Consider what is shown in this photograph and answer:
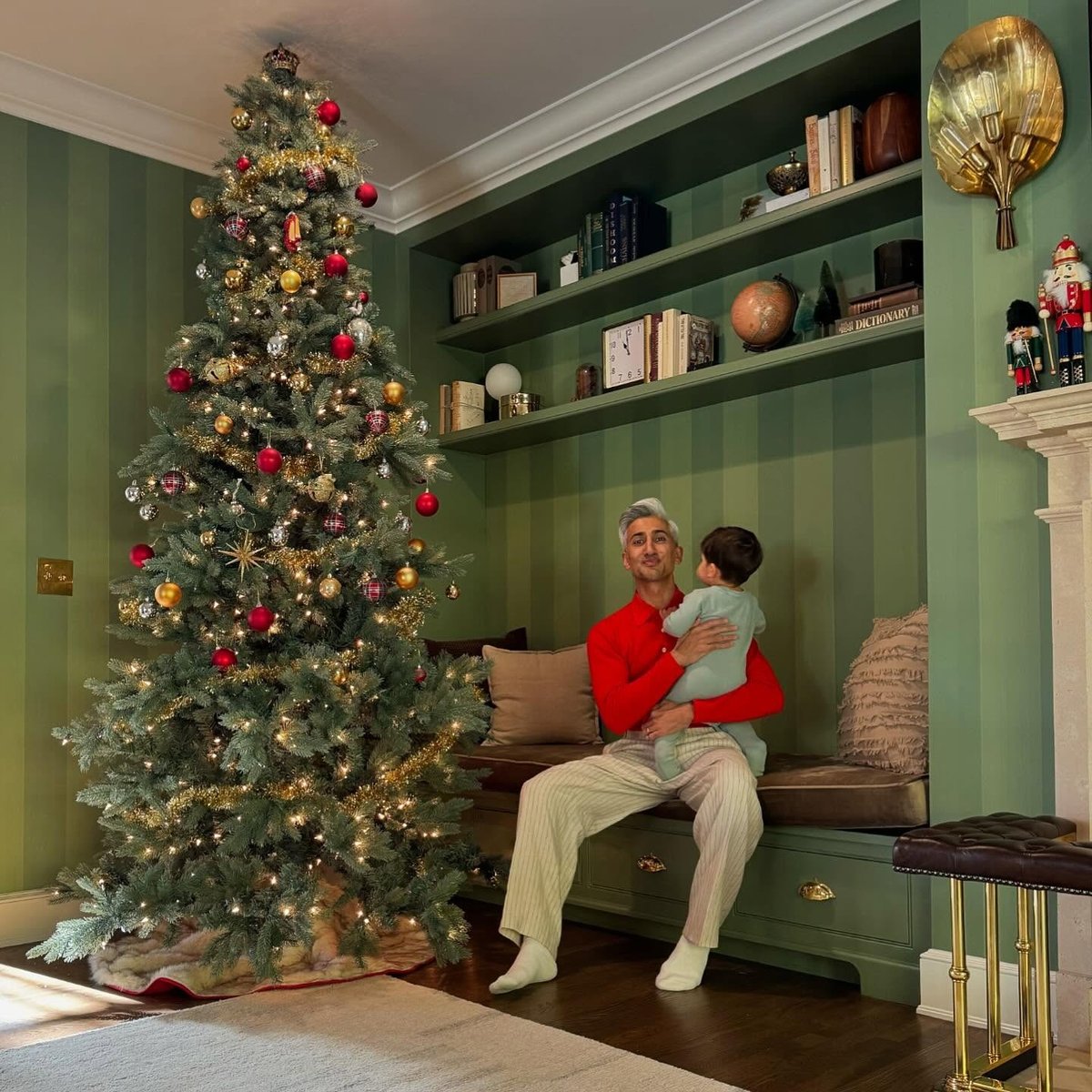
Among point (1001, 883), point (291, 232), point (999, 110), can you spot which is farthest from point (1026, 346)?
point (291, 232)

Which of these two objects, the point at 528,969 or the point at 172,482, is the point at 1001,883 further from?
the point at 172,482

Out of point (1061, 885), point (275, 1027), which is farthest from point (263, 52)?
point (1061, 885)

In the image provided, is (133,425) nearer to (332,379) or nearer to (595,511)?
(332,379)

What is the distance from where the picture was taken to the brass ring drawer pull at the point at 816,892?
287 cm

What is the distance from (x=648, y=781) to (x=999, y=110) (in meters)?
1.88

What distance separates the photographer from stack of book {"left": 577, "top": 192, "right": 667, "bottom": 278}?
13.1 feet

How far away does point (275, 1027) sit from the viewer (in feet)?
8.18

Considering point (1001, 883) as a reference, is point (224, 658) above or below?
above

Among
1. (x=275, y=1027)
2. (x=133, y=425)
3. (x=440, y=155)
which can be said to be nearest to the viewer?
(x=275, y=1027)

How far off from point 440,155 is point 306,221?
113 centimetres

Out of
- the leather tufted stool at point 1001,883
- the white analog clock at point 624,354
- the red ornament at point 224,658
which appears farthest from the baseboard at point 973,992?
the white analog clock at point 624,354

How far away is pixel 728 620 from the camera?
308cm

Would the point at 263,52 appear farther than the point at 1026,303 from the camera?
Yes

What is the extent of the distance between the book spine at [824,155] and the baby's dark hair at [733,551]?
111 centimetres
